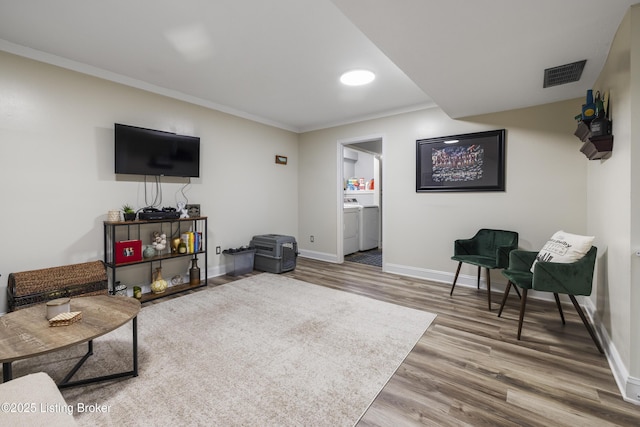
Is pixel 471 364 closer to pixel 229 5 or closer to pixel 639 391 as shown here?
pixel 639 391

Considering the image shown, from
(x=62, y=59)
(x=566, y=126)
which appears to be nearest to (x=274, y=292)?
(x=62, y=59)

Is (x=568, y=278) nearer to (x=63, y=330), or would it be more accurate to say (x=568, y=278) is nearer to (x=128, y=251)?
(x=63, y=330)

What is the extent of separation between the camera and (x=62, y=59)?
2730 millimetres

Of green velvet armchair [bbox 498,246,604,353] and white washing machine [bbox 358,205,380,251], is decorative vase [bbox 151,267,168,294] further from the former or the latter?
white washing machine [bbox 358,205,380,251]

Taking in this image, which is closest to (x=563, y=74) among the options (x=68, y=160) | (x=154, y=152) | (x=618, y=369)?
(x=618, y=369)

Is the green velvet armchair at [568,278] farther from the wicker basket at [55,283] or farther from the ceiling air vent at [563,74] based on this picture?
the wicker basket at [55,283]

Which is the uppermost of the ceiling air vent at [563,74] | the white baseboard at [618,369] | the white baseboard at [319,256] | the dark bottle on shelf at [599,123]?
the ceiling air vent at [563,74]

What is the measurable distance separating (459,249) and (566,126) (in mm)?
1723

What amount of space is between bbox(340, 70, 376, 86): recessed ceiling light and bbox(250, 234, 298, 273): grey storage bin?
242 cm

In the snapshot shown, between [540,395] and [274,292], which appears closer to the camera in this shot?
[540,395]

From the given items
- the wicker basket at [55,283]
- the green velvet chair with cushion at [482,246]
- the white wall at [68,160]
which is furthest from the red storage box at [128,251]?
the green velvet chair with cushion at [482,246]

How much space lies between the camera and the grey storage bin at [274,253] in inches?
169

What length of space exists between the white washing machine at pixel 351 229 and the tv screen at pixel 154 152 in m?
2.79

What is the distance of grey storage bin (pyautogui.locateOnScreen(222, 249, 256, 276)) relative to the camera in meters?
4.13
